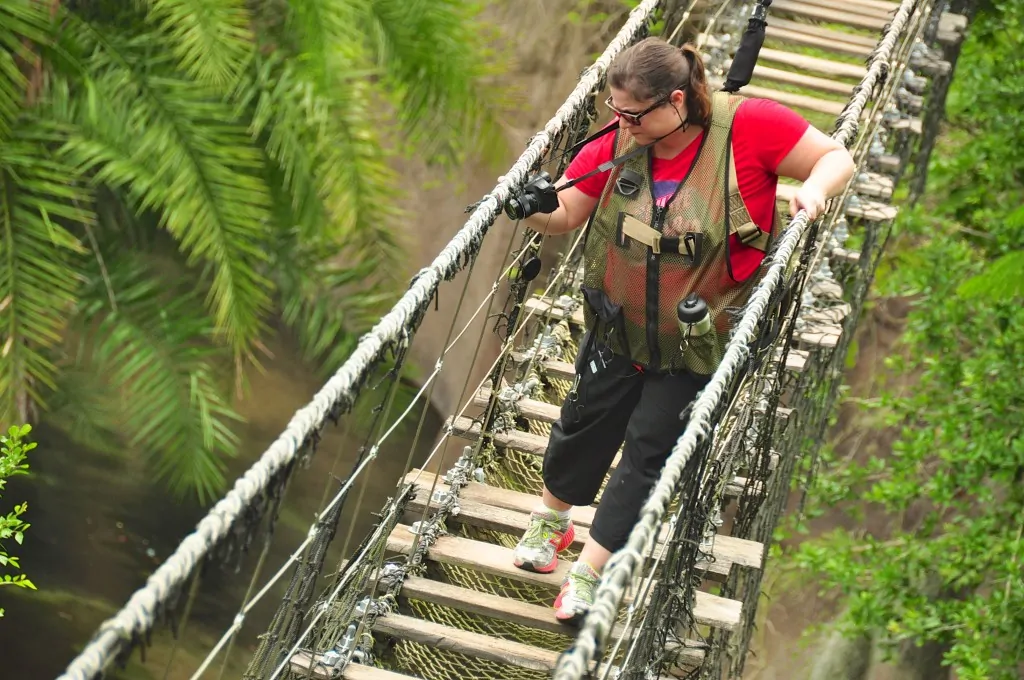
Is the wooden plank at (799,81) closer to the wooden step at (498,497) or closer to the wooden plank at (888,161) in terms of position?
the wooden plank at (888,161)

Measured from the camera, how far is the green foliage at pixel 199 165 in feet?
16.8

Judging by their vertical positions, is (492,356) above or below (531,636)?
above

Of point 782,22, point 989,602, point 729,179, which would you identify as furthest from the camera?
point 782,22

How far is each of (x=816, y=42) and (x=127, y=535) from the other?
5697 mm

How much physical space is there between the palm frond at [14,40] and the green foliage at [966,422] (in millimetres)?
3946

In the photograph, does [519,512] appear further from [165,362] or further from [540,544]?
[165,362]

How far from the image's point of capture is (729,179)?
97.3 inches

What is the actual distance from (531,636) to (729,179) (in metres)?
1.20

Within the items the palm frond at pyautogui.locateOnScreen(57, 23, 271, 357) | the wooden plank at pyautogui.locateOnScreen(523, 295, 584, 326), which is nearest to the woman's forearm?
the wooden plank at pyautogui.locateOnScreen(523, 295, 584, 326)

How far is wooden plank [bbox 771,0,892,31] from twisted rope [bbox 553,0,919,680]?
10.1 feet

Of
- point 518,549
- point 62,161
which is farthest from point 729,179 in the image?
point 62,161

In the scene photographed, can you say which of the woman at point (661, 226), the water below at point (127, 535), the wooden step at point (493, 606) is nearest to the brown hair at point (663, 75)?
the woman at point (661, 226)

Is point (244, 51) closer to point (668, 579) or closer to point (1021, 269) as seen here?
point (1021, 269)

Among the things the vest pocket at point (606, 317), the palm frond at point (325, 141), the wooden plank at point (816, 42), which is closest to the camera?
the vest pocket at point (606, 317)
